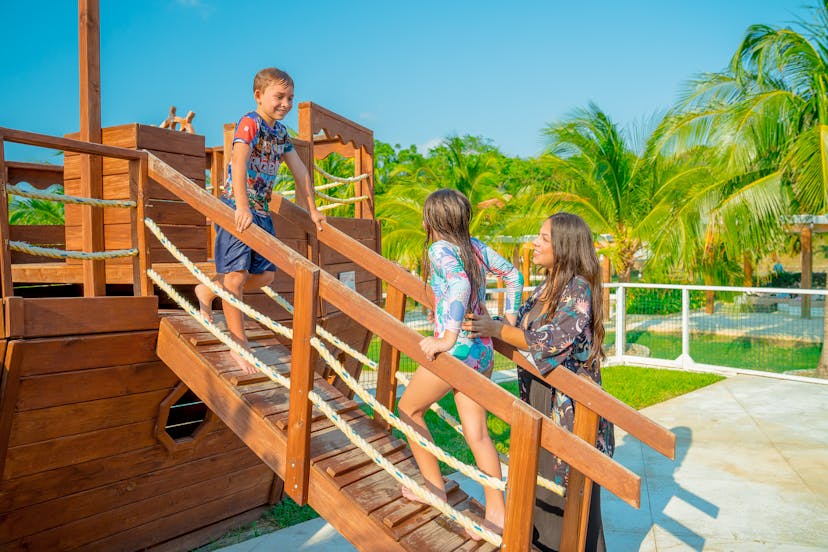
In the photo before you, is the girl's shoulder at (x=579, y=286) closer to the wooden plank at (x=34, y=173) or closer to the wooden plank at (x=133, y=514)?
the wooden plank at (x=133, y=514)

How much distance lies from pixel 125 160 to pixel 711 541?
14.4 ft

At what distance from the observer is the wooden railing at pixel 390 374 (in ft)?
6.73

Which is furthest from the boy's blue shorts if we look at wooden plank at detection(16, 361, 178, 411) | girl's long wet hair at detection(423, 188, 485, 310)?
girl's long wet hair at detection(423, 188, 485, 310)

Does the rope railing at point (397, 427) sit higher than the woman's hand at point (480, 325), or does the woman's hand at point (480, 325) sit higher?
the woman's hand at point (480, 325)

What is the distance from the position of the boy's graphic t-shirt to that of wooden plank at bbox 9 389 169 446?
127 centimetres

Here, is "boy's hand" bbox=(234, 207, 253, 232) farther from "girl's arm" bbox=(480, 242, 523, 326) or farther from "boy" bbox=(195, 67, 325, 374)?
"girl's arm" bbox=(480, 242, 523, 326)

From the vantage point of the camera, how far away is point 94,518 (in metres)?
3.90

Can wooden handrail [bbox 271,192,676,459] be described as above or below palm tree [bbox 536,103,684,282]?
below

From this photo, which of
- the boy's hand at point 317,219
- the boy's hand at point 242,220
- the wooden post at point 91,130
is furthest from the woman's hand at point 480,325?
the wooden post at point 91,130

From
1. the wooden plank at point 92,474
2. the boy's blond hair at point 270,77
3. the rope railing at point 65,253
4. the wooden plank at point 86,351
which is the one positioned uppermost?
the boy's blond hair at point 270,77

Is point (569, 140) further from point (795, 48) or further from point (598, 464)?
point (598, 464)

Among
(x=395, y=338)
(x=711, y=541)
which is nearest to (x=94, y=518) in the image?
(x=395, y=338)

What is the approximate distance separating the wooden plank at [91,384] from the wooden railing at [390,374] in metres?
1.02

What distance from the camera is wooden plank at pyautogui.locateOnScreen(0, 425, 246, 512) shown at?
340cm
